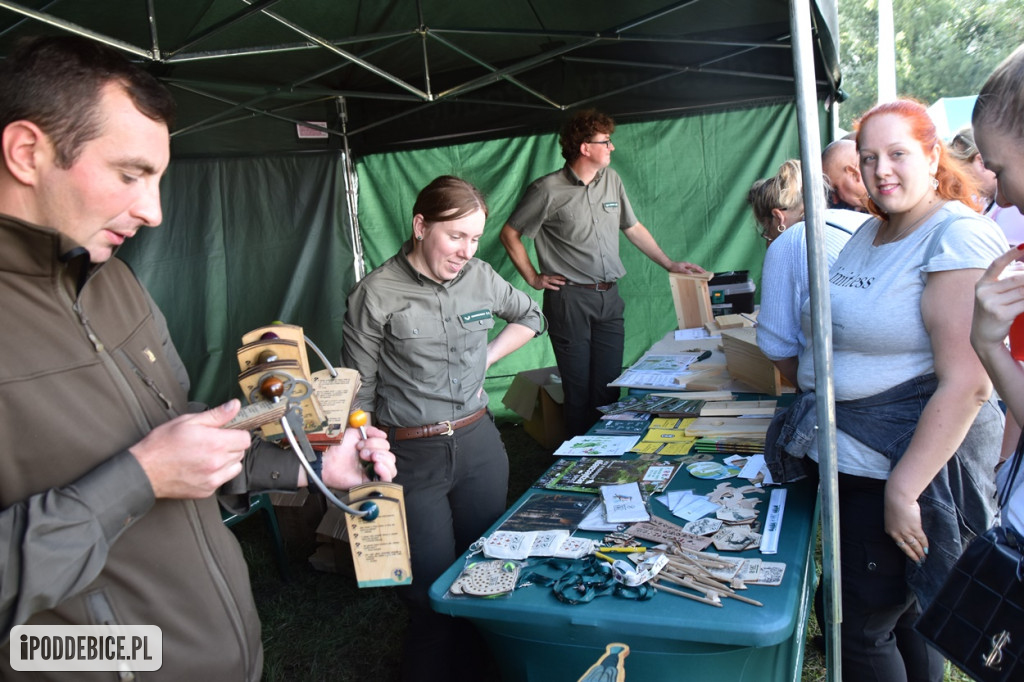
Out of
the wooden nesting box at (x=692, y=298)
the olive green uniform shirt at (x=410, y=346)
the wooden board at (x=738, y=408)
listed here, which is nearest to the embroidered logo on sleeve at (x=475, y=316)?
the olive green uniform shirt at (x=410, y=346)

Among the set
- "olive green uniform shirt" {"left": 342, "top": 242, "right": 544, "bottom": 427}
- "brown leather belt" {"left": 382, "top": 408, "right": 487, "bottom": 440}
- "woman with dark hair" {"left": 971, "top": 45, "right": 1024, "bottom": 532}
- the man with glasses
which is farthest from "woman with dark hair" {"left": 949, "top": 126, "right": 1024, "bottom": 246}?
"brown leather belt" {"left": 382, "top": 408, "right": 487, "bottom": 440}

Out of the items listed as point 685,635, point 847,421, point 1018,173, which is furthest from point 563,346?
point 1018,173

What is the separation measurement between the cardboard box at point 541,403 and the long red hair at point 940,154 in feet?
A: 11.2

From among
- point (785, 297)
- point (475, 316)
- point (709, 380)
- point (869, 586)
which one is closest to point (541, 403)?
point (709, 380)

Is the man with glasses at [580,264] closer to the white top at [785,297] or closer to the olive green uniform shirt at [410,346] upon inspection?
the olive green uniform shirt at [410,346]

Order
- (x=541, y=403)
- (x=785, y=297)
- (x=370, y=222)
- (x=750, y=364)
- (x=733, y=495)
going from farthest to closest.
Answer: (x=370, y=222) < (x=541, y=403) < (x=750, y=364) < (x=785, y=297) < (x=733, y=495)

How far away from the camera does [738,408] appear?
281 cm

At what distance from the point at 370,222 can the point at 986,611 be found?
5.66 metres

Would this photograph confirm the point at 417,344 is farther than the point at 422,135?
No

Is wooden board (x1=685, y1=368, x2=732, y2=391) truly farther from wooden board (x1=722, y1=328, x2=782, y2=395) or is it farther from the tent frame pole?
the tent frame pole

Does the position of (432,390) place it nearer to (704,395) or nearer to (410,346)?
(410,346)

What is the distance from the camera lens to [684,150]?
550 cm

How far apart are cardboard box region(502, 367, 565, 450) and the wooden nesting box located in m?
1.02

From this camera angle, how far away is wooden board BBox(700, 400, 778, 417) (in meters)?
2.78
